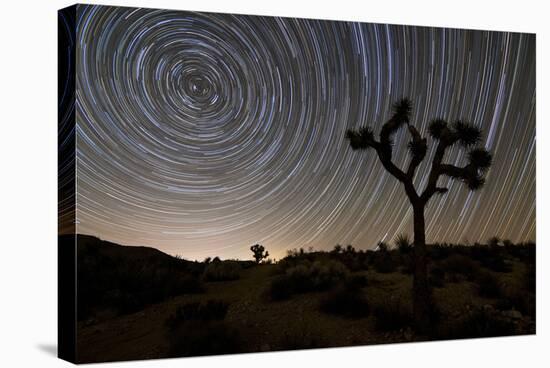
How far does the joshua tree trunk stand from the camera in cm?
1989

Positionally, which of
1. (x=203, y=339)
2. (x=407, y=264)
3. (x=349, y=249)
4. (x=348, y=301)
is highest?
(x=349, y=249)

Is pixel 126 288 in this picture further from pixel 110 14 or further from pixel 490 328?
pixel 490 328

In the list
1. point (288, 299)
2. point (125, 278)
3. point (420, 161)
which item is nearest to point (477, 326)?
point (420, 161)

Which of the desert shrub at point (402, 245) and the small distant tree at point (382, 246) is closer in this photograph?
the small distant tree at point (382, 246)

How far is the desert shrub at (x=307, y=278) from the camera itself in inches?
743

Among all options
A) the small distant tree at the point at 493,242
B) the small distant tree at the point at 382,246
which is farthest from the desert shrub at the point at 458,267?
the small distant tree at the point at 382,246

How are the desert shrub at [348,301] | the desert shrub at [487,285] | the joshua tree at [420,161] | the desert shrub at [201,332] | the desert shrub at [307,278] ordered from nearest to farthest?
the desert shrub at [201,332] < the desert shrub at [307,278] < the desert shrub at [348,301] < the joshua tree at [420,161] < the desert shrub at [487,285]

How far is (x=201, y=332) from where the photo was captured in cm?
1805

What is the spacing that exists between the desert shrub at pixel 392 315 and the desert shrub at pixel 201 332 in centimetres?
271

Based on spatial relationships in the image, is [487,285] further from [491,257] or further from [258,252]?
[258,252]

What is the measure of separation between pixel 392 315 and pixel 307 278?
70.4 inches

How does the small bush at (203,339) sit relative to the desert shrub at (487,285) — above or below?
below

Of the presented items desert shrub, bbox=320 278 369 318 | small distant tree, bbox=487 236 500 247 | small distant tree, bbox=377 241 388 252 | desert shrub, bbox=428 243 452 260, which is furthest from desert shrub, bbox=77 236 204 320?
small distant tree, bbox=487 236 500 247

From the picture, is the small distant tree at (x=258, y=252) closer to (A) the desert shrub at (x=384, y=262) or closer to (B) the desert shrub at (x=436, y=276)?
(A) the desert shrub at (x=384, y=262)
